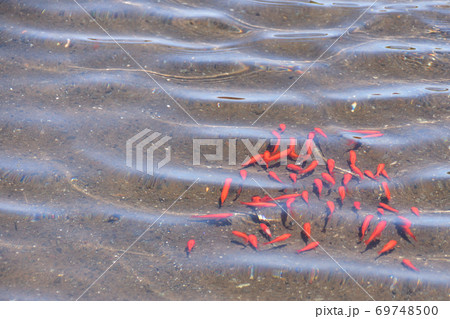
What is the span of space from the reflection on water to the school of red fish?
45 millimetres

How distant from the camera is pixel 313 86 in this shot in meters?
4.20

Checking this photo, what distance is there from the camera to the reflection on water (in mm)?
2826

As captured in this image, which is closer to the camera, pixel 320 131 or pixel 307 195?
pixel 307 195

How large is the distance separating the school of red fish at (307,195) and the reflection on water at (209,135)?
45 millimetres

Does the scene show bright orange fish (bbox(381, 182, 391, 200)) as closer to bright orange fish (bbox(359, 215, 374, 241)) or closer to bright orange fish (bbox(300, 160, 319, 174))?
bright orange fish (bbox(359, 215, 374, 241))

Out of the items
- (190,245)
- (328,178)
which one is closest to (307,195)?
(328,178)

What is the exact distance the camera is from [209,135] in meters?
3.69

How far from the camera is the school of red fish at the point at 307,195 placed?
119 inches

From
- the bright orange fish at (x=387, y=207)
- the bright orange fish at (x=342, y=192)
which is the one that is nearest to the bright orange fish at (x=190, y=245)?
the bright orange fish at (x=342, y=192)

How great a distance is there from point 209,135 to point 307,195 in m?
1.00

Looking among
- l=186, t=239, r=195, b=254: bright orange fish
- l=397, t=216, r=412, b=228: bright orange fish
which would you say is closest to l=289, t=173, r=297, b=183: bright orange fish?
l=397, t=216, r=412, b=228: bright orange fish

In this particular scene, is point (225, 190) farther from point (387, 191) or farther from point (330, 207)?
point (387, 191)

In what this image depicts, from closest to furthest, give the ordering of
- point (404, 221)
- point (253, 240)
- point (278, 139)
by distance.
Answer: point (253, 240)
point (404, 221)
point (278, 139)
